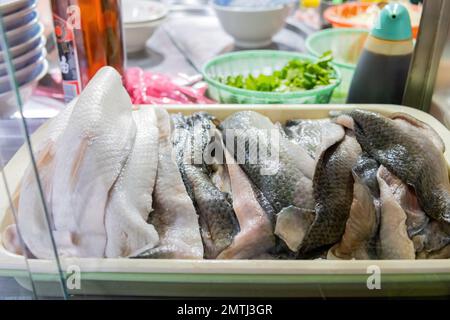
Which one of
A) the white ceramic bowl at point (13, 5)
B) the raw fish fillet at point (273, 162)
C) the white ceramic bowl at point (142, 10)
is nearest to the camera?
the raw fish fillet at point (273, 162)

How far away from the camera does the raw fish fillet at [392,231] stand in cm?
77

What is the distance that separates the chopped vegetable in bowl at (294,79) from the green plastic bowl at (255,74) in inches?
1.2

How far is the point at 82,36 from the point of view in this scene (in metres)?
1.10

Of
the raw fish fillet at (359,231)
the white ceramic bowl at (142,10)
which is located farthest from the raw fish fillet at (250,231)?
the white ceramic bowl at (142,10)

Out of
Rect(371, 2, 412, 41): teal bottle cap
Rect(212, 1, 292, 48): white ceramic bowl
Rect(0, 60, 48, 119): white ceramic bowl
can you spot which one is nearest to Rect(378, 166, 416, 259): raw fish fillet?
Rect(371, 2, 412, 41): teal bottle cap

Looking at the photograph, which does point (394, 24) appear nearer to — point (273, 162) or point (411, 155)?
point (411, 155)

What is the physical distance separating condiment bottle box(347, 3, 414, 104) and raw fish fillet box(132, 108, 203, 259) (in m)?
0.60

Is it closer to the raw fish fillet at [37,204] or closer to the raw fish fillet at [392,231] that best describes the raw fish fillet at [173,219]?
the raw fish fillet at [37,204]

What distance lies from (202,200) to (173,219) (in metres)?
0.06

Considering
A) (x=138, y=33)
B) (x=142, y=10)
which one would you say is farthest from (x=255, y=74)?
(x=142, y=10)

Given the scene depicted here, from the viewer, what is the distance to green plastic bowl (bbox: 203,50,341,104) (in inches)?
47.6

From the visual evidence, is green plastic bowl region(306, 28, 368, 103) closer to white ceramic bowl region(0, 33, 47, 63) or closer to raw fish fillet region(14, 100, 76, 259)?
white ceramic bowl region(0, 33, 47, 63)

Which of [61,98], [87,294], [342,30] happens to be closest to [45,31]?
[61,98]
